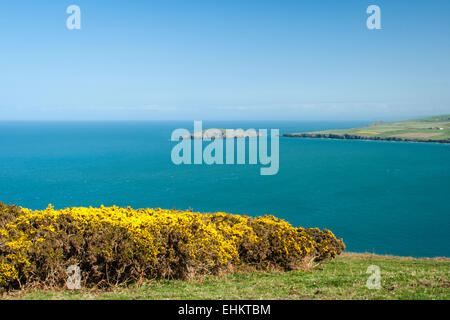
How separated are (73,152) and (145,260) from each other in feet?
450

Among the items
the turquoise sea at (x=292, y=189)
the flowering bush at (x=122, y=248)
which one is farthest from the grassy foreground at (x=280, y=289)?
the turquoise sea at (x=292, y=189)

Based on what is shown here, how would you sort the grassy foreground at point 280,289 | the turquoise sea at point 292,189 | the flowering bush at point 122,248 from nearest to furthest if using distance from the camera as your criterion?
the grassy foreground at point 280,289
the flowering bush at point 122,248
the turquoise sea at point 292,189

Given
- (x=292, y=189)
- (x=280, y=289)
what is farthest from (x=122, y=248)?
(x=292, y=189)

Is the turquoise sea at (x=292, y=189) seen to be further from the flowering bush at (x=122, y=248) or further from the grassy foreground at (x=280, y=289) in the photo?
the grassy foreground at (x=280, y=289)

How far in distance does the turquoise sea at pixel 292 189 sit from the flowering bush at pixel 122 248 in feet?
109

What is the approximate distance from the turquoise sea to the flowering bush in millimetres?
33374

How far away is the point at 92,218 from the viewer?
12.1 meters

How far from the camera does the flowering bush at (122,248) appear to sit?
413 inches

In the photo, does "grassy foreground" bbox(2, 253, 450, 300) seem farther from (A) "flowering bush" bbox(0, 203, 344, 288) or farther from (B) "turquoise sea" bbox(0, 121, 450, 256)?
(B) "turquoise sea" bbox(0, 121, 450, 256)

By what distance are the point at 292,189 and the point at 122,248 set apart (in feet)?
227

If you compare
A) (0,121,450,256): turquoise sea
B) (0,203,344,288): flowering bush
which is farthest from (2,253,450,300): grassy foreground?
(0,121,450,256): turquoise sea

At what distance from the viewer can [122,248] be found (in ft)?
36.1

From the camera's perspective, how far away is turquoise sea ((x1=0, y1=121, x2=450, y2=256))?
51625 millimetres
